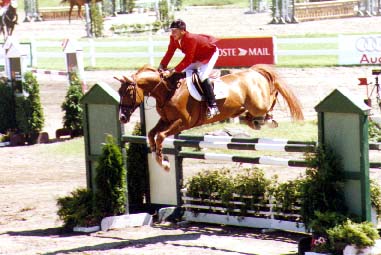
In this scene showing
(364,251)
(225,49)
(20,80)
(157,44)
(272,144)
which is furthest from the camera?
(157,44)

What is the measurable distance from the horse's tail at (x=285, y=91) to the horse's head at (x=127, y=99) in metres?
1.82

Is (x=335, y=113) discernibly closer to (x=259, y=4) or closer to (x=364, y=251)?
(x=364, y=251)

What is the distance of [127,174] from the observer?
11398 millimetres

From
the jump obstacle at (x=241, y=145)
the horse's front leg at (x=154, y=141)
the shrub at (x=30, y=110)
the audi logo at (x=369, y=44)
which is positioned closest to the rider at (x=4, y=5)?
the audi logo at (x=369, y=44)

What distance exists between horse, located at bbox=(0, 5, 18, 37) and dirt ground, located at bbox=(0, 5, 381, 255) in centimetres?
1380

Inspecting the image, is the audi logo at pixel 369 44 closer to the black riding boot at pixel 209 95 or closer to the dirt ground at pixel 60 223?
the dirt ground at pixel 60 223

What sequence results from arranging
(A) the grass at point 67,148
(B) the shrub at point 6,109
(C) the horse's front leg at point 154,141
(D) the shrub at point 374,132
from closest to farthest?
(C) the horse's front leg at point 154,141
(D) the shrub at point 374,132
(A) the grass at point 67,148
(B) the shrub at point 6,109

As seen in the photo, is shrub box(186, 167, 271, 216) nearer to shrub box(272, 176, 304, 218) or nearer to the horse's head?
shrub box(272, 176, 304, 218)

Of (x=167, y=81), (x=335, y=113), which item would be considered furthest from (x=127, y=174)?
(x=335, y=113)

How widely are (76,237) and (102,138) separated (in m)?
1.21

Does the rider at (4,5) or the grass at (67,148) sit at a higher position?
the rider at (4,5)

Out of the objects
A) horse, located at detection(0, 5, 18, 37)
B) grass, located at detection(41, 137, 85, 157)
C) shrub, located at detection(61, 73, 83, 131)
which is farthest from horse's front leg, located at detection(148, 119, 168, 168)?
horse, located at detection(0, 5, 18, 37)

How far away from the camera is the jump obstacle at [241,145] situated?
→ 345 inches

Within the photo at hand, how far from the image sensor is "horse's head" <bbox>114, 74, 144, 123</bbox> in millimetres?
10234
